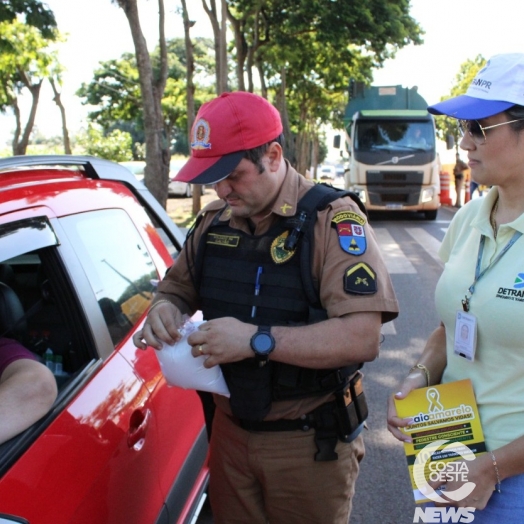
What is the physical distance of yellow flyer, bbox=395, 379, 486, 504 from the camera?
5.43 feet

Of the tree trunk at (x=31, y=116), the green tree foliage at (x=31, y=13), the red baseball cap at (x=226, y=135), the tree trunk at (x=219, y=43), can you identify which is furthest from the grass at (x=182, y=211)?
the red baseball cap at (x=226, y=135)

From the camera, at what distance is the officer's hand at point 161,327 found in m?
1.81

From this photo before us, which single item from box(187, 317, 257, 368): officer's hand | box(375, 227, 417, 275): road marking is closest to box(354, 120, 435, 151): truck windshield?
box(375, 227, 417, 275): road marking

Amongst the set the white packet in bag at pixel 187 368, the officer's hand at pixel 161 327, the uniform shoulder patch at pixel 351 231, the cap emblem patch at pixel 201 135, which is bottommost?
the white packet in bag at pixel 187 368

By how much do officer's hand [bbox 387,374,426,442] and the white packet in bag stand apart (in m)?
0.51

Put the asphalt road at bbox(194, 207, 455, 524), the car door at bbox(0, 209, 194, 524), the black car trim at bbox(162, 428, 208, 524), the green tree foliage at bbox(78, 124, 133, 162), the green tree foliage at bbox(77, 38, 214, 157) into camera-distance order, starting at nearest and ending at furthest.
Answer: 1. the car door at bbox(0, 209, 194, 524)
2. the black car trim at bbox(162, 428, 208, 524)
3. the asphalt road at bbox(194, 207, 455, 524)
4. the green tree foliage at bbox(77, 38, 214, 157)
5. the green tree foliage at bbox(78, 124, 133, 162)

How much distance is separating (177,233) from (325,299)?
164 centimetres

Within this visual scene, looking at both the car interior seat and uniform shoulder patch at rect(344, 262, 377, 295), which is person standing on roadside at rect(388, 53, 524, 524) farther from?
the car interior seat

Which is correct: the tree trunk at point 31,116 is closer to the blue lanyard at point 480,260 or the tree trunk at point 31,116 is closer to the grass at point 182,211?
the grass at point 182,211

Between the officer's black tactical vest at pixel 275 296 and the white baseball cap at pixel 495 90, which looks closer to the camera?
the white baseball cap at pixel 495 90

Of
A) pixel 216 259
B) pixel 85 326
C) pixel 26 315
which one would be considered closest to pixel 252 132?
pixel 216 259

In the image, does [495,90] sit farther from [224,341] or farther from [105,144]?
[105,144]

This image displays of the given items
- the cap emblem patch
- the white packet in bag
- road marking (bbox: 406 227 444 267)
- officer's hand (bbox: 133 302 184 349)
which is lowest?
road marking (bbox: 406 227 444 267)

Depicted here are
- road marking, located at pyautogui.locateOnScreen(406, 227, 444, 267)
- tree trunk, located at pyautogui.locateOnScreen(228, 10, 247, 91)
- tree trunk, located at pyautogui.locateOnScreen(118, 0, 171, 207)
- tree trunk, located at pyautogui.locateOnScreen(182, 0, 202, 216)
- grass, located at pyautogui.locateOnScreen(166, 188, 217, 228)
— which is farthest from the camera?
tree trunk, located at pyautogui.locateOnScreen(228, 10, 247, 91)
